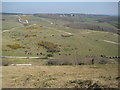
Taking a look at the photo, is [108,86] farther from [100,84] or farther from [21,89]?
[21,89]

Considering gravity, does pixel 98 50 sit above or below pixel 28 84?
below

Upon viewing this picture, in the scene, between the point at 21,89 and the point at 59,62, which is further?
the point at 59,62

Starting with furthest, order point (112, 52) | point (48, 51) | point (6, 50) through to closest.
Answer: point (112, 52) → point (48, 51) → point (6, 50)

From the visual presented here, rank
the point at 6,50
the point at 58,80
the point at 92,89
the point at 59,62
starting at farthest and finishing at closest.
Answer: the point at 6,50 < the point at 59,62 < the point at 58,80 < the point at 92,89

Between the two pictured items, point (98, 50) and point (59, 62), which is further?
point (98, 50)

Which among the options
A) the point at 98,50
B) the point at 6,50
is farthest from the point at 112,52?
the point at 6,50

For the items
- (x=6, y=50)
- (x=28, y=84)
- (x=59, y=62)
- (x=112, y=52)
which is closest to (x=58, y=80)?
(x=28, y=84)

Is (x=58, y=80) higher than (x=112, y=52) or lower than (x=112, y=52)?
higher

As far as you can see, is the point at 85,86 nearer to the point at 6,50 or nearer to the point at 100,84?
the point at 100,84

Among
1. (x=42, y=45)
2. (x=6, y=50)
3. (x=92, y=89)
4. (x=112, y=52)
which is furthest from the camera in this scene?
(x=42, y=45)
